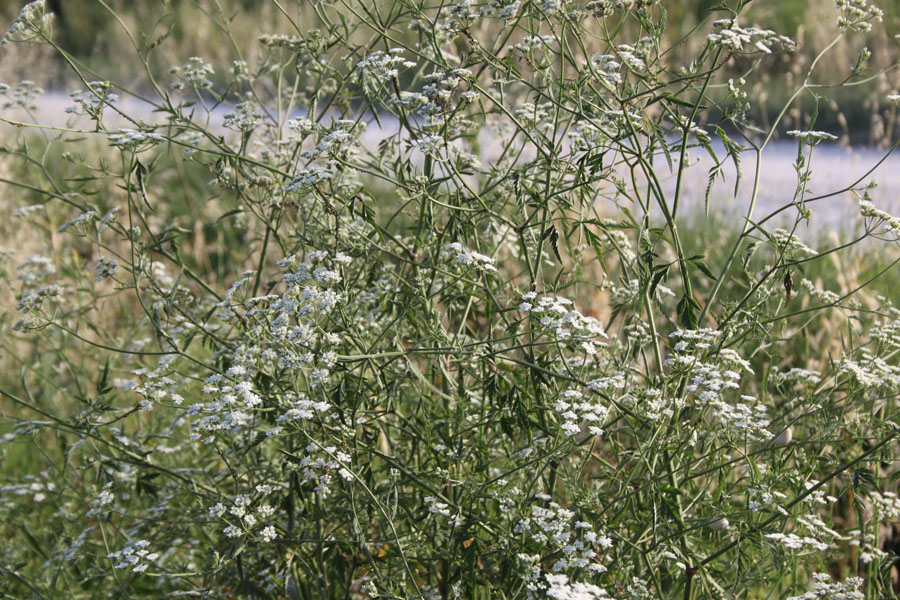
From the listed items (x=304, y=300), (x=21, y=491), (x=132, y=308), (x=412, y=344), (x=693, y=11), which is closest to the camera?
(x=304, y=300)

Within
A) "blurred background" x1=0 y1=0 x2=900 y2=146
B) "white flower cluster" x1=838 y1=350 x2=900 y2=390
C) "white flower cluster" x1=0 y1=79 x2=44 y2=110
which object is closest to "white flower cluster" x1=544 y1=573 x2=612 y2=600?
"white flower cluster" x1=838 y1=350 x2=900 y2=390

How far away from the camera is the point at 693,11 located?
42.6ft

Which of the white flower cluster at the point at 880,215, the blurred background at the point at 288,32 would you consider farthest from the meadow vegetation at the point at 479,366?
the blurred background at the point at 288,32

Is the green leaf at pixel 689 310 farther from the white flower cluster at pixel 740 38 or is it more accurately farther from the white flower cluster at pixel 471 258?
the white flower cluster at pixel 740 38

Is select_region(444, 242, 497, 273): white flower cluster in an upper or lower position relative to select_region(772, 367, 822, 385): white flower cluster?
upper

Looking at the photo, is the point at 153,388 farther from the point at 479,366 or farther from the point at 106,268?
the point at 479,366

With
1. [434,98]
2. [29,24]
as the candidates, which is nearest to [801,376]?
[434,98]

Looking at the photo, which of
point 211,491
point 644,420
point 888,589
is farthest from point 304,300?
point 888,589

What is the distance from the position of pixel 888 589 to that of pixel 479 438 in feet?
4.04

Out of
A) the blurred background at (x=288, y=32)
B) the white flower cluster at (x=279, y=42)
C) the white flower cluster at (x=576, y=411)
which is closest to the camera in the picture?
the white flower cluster at (x=576, y=411)

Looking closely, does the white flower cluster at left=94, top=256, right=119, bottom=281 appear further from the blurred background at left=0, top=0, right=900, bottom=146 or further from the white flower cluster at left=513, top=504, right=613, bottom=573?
the blurred background at left=0, top=0, right=900, bottom=146

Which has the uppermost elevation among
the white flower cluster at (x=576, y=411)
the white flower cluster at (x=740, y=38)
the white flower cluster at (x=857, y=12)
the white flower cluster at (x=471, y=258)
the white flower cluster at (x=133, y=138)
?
the white flower cluster at (x=857, y=12)

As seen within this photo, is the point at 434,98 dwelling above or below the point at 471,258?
above

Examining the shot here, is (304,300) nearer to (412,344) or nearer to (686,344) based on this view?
(412,344)
